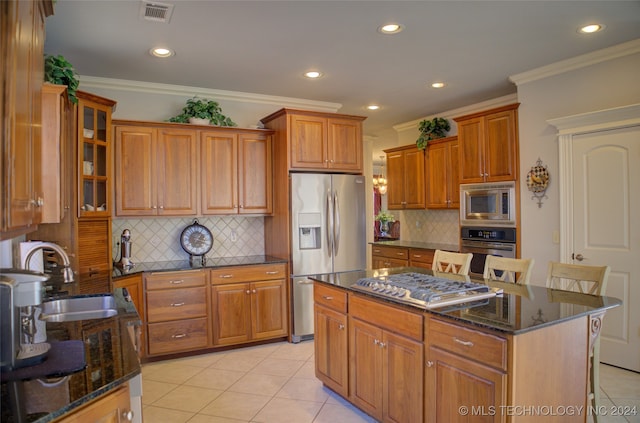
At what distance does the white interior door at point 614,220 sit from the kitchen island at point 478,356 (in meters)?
1.60

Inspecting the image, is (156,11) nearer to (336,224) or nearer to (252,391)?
(336,224)

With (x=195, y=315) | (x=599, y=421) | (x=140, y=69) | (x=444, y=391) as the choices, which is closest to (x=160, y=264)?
(x=195, y=315)

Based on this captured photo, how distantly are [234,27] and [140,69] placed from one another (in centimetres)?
138

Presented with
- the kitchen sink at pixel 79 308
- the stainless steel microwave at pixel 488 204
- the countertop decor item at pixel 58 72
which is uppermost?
the countertop decor item at pixel 58 72

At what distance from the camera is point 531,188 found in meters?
4.22

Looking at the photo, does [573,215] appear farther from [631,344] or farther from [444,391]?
[444,391]

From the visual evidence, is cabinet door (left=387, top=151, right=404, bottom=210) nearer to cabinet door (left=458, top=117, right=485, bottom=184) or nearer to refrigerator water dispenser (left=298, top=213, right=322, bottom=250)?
cabinet door (left=458, top=117, right=485, bottom=184)

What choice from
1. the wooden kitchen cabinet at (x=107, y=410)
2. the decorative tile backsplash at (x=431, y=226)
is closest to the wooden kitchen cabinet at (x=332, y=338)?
the wooden kitchen cabinet at (x=107, y=410)

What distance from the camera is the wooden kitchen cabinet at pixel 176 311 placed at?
391 centimetres

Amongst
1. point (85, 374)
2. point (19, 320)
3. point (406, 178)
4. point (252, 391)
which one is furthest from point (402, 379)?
point (406, 178)

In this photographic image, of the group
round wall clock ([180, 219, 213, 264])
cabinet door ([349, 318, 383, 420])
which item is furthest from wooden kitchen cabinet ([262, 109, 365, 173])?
cabinet door ([349, 318, 383, 420])

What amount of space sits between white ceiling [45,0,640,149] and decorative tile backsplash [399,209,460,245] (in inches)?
74.4

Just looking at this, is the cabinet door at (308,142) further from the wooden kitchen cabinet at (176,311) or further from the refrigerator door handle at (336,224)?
the wooden kitchen cabinet at (176,311)

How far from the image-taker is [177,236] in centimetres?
457
